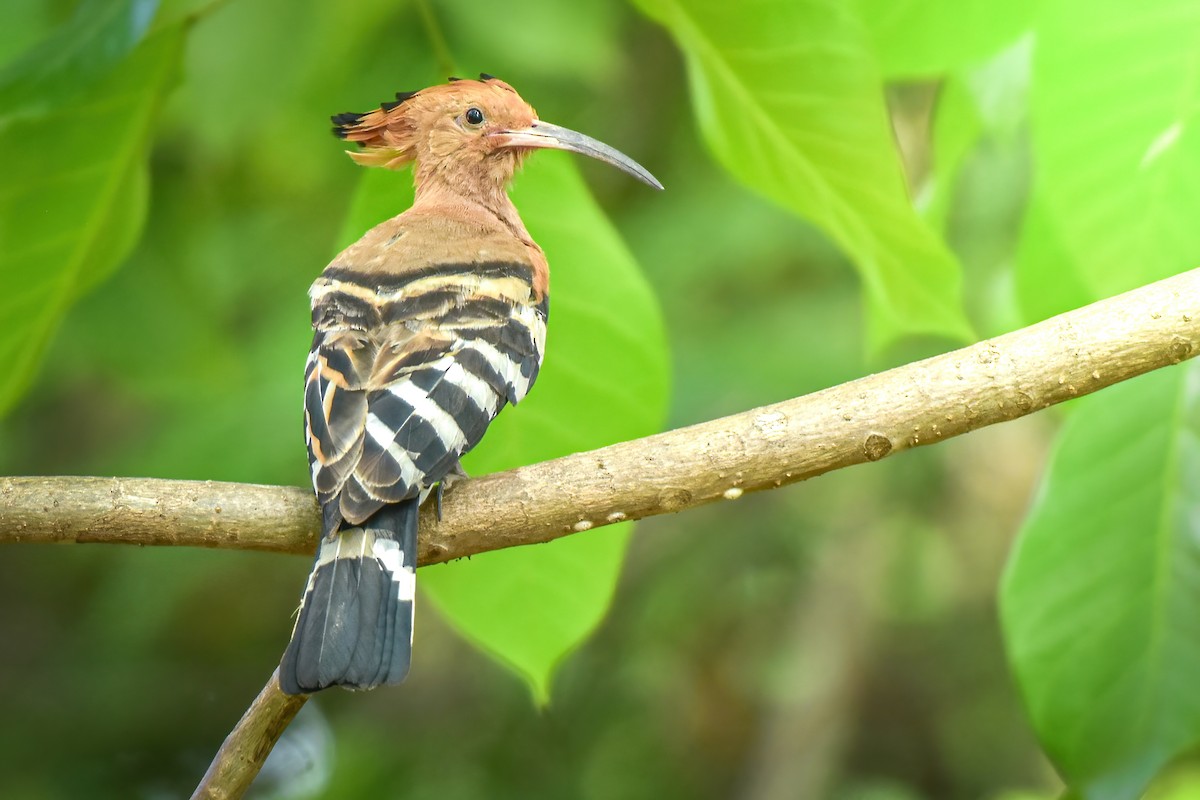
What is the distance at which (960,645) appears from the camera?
4.38m

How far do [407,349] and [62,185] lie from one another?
53 centimetres

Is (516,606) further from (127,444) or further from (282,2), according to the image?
(127,444)

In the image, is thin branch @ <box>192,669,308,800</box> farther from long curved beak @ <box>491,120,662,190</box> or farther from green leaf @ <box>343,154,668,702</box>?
long curved beak @ <box>491,120,662,190</box>

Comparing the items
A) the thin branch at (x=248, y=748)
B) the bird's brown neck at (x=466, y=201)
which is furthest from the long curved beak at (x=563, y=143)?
the thin branch at (x=248, y=748)

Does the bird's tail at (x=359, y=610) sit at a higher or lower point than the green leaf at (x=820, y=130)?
lower

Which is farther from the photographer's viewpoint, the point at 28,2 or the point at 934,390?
the point at 28,2

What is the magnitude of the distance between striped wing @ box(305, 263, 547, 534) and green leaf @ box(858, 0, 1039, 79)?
0.67 meters

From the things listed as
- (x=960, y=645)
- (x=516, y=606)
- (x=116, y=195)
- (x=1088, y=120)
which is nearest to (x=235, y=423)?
(x=116, y=195)

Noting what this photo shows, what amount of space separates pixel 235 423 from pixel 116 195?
0.79m

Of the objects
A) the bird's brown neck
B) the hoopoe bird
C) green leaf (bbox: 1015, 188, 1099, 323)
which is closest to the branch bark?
the hoopoe bird

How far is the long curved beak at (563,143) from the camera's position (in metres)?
2.30

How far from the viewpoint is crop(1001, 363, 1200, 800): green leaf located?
1.89 metres

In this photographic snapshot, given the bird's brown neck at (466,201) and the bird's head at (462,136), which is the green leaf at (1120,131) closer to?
the bird's head at (462,136)

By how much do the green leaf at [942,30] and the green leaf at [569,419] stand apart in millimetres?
463
